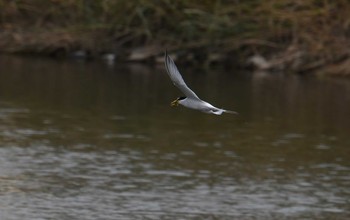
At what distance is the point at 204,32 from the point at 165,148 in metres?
12.5

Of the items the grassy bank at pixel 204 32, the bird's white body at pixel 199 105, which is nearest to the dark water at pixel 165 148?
the grassy bank at pixel 204 32

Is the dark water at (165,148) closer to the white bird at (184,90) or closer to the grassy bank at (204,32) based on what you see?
the grassy bank at (204,32)

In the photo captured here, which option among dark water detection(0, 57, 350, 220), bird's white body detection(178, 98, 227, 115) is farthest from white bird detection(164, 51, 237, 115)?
dark water detection(0, 57, 350, 220)

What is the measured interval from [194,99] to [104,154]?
8.48 metres

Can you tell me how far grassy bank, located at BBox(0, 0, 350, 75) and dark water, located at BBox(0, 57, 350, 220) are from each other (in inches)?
96.3

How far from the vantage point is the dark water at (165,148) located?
614 inches

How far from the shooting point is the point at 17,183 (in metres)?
16.4

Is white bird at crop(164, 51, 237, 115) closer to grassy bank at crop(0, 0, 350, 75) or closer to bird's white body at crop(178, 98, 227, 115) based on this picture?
bird's white body at crop(178, 98, 227, 115)

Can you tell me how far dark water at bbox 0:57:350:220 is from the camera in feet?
51.1

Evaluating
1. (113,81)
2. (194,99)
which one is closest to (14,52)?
(113,81)

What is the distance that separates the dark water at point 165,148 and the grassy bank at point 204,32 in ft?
8.02

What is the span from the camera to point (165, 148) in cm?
1930

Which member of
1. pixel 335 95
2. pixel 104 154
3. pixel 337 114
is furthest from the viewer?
pixel 335 95

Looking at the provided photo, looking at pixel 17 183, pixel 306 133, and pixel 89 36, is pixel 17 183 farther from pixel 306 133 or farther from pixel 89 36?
pixel 89 36
